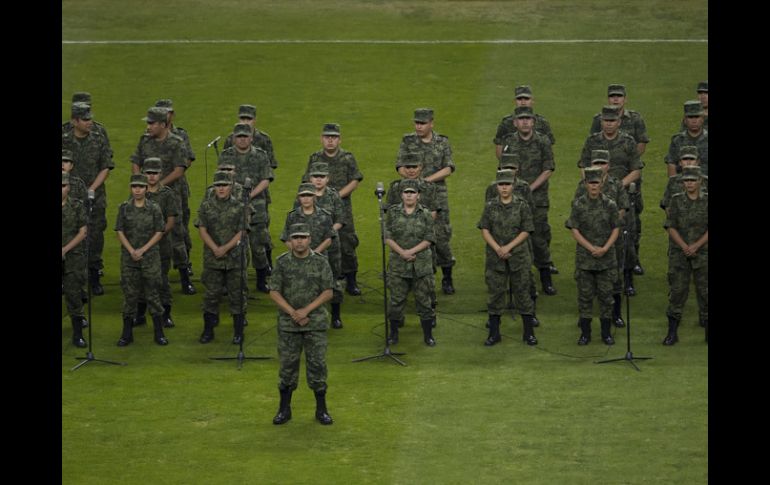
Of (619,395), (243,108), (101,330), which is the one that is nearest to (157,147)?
(243,108)

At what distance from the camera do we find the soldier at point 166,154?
20.6 m

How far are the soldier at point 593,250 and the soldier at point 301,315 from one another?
3.52m

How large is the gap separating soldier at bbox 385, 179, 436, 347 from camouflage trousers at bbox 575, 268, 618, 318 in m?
1.69

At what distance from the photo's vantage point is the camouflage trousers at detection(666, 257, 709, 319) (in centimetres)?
1878

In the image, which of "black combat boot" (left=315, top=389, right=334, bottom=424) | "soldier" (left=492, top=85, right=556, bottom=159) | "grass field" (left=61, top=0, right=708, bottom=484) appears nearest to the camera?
"grass field" (left=61, top=0, right=708, bottom=484)

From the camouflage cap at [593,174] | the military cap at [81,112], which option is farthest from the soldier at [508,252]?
the military cap at [81,112]

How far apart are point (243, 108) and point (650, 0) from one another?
13.4 m

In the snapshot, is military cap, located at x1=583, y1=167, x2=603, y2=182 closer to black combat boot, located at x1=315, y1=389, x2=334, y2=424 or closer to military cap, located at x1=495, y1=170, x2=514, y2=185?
military cap, located at x1=495, y1=170, x2=514, y2=185

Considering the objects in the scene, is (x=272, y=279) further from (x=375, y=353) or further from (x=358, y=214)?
(x=358, y=214)

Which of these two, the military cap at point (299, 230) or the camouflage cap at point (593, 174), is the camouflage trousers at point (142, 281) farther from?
the camouflage cap at point (593, 174)

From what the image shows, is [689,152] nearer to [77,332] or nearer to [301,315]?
[301,315]

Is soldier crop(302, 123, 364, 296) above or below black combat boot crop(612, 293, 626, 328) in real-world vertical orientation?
above

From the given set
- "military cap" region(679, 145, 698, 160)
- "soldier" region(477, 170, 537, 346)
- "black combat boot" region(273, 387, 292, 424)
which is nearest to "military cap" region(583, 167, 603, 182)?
"soldier" region(477, 170, 537, 346)

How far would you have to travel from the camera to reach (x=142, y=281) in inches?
755
